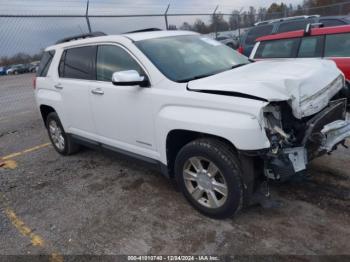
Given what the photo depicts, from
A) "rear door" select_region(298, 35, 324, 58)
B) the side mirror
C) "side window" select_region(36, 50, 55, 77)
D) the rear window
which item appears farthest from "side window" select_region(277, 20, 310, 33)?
the side mirror

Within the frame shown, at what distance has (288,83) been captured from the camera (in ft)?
9.94

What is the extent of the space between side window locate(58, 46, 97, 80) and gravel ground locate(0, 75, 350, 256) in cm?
143

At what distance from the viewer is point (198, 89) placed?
3229 millimetres

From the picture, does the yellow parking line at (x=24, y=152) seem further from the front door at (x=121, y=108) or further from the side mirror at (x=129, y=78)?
the side mirror at (x=129, y=78)

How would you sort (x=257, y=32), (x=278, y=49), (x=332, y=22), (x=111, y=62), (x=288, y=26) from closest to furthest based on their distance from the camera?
(x=111, y=62), (x=278, y=49), (x=332, y=22), (x=288, y=26), (x=257, y=32)

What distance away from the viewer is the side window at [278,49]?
672 cm

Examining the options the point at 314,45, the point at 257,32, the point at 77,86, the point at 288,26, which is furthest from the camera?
the point at 257,32

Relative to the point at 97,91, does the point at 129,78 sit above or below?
above

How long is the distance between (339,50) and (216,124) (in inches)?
170

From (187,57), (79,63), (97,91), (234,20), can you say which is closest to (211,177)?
(187,57)

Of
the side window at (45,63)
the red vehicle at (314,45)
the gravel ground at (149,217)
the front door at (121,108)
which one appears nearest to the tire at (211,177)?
the gravel ground at (149,217)

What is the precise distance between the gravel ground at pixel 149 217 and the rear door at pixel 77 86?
28.0 inches

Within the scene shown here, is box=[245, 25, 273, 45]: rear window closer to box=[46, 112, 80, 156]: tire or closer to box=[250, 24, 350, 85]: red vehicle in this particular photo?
box=[250, 24, 350, 85]: red vehicle

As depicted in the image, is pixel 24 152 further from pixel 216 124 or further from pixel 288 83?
pixel 288 83
